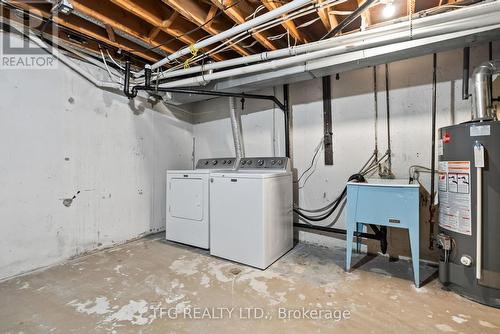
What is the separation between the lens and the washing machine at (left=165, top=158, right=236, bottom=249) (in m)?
2.55

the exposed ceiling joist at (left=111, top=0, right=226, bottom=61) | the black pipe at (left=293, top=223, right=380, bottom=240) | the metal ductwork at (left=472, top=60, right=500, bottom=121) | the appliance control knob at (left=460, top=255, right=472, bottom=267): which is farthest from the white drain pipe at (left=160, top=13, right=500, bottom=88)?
the black pipe at (left=293, top=223, right=380, bottom=240)

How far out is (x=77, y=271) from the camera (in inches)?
A: 80.4

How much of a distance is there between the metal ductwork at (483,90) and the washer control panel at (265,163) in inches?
62.3

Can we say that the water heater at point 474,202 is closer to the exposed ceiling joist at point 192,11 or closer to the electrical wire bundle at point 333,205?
the electrical wire bundle at point 333,205

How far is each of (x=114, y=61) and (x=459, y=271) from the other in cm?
372

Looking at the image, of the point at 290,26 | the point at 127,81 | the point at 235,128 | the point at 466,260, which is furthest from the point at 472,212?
the point at 127,81

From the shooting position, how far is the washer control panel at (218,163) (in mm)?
2914

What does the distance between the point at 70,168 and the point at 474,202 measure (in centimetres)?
347

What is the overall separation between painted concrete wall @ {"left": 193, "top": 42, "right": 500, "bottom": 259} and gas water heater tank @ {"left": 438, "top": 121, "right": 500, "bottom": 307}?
508 millimetres

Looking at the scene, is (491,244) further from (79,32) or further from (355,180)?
(79,32)

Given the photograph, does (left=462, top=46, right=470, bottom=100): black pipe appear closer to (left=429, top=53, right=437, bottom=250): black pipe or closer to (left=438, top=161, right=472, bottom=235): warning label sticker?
(left=429, top=53, right=437, bottom=250): black pipe

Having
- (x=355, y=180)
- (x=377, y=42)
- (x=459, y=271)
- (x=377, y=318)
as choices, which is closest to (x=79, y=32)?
(x=377, y=42)

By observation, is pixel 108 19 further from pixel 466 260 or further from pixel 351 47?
pixel 466 260

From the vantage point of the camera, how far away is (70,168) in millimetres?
2297
